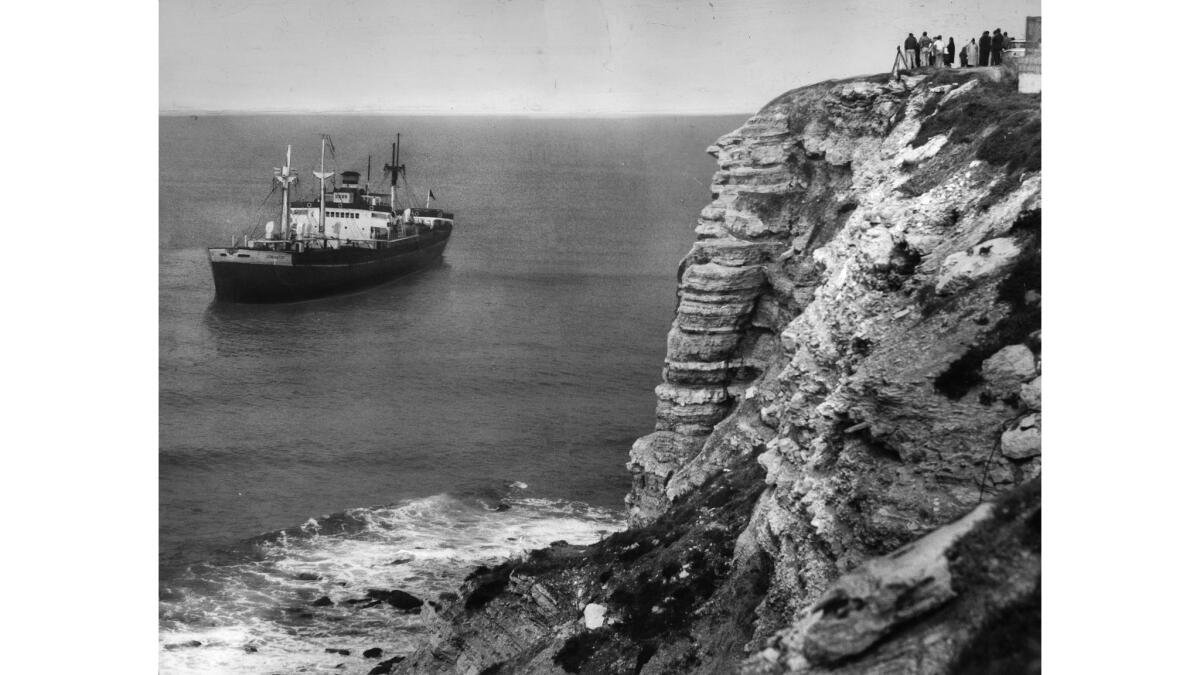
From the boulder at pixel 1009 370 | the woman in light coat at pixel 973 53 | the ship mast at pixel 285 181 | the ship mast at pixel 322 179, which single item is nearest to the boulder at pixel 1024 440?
the boulder at pixel 1009 370

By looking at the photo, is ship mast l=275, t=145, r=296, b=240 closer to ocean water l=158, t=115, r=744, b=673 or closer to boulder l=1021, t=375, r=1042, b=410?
ocean water l=158, t=115, r=744, b=673

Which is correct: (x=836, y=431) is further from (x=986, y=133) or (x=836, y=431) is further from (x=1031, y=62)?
(x=1031, y=62)

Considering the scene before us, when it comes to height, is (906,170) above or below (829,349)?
above

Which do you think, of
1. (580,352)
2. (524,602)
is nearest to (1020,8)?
(580,352)
